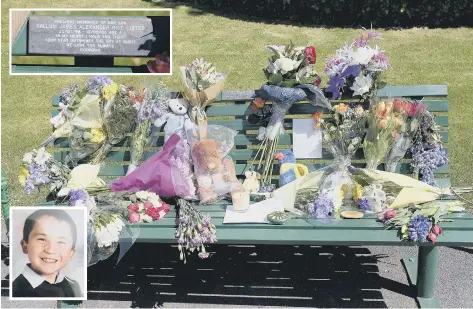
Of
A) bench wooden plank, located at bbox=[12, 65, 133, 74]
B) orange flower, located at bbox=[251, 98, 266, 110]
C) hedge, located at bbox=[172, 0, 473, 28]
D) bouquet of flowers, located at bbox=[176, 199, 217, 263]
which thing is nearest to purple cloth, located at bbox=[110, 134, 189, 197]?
bouquet of flowers, located at bbox=[176, 199, 217, 263]

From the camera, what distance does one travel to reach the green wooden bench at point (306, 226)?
3.65m

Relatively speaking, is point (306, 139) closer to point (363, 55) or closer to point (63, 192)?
point (363, 55)

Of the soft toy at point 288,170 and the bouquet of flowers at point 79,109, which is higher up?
the bouquet of flowers at point 79,109

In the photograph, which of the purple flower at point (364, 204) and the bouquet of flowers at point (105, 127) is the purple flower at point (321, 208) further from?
the bouquet of flowers at point (105, 127)

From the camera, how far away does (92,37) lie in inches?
246

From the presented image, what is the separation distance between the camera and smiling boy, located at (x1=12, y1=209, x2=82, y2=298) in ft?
10.8

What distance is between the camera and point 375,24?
28.1 feet

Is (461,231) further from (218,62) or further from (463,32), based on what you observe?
(463,32)

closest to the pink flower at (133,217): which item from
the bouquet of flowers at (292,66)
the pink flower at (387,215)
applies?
the bouquet of flowers at (292,66)

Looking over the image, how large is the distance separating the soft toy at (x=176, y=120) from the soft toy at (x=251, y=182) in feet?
1.49

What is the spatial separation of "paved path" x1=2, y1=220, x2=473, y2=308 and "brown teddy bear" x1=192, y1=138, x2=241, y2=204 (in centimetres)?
56

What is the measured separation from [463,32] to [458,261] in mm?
4646

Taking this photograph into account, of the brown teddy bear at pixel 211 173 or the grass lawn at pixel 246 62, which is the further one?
the grass lawn at pixel 246 62

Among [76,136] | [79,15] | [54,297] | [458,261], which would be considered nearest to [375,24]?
[79,15]
